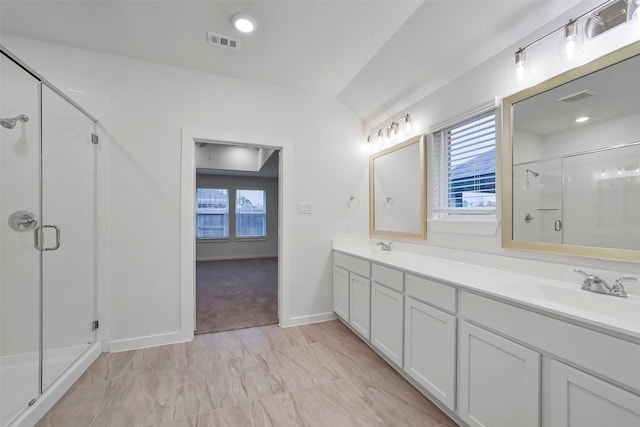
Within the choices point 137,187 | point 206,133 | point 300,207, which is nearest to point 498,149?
point 300,207

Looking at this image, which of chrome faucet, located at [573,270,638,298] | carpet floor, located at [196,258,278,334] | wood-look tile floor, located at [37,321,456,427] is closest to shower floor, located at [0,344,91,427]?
wood-look tile floor, located at [37,321,456,427]

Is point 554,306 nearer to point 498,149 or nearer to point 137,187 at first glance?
point 498,149

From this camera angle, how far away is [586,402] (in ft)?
3.24

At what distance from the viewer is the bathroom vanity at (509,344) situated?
0.94 metres

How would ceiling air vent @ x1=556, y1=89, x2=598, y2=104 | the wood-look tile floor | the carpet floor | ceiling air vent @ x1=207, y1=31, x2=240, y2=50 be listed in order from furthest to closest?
the carpet floor, ceiling air vent @ x1=207, y1=31, x2=240, y2=50, the wood-look tile floor, ceiling air vent @ x1=556, y1=89, x2=598, y2=104

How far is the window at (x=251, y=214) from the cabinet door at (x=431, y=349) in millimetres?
6433

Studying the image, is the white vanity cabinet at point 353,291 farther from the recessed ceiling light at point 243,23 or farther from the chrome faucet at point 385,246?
the recessed ceiling light at point 243,23

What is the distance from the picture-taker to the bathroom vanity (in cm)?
94

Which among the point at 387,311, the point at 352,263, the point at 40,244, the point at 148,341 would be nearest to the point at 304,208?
the point at 352,263

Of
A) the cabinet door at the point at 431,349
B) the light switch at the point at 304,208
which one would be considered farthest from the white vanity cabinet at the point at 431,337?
the light switch at the point at 304,208

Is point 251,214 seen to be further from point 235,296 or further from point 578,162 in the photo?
point 578,162

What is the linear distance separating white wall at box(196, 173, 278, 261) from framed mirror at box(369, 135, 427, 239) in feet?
16.6

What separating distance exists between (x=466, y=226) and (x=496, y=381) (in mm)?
1072

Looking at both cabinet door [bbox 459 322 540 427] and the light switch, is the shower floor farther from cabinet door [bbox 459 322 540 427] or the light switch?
cabinet door [bbox 459 322 540 427]
